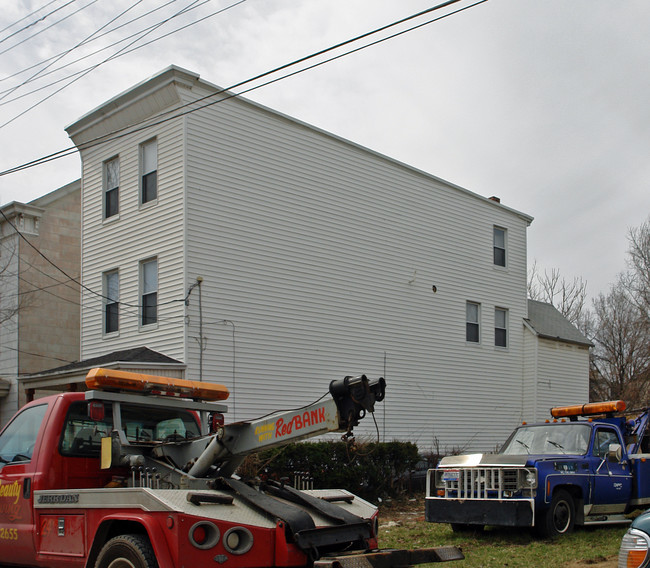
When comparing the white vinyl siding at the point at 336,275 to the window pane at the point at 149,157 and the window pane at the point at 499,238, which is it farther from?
the window pane at the point at 149,157

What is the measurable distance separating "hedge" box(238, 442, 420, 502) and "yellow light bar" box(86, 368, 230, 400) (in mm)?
7042

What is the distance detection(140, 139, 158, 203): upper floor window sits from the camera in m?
19.5

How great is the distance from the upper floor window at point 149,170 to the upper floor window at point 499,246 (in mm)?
13243

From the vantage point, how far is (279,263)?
66.7 ft

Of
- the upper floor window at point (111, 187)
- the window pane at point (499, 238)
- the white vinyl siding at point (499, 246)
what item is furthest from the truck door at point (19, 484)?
the window pane at point (499, 238)

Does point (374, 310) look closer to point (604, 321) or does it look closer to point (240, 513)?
point (240, 513)

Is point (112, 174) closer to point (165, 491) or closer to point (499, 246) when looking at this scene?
point (499, 246)

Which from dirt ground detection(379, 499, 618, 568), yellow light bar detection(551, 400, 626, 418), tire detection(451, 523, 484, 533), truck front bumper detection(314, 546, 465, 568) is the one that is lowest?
dirt ground detection(379, 499, 618, 568)

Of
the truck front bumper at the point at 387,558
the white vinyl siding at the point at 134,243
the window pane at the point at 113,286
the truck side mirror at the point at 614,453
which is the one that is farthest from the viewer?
the window pane at the point at 113,286

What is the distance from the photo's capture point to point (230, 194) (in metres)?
19.4

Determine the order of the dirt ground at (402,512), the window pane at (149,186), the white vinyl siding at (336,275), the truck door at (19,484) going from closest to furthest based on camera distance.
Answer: the truck door at (19,484)
the dirt ground at (402,512)
the white vinyl siding at (336,275)
the window pane at (149,186)

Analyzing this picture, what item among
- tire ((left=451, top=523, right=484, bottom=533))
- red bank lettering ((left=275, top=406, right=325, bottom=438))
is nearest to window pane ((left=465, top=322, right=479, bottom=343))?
tire ((left=451, top=523, right=484, bottom=533))

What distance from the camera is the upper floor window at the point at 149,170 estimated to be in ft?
63.8

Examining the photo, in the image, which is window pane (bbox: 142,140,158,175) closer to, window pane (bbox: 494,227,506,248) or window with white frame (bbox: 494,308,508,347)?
window pane (bbox: 494,227,506,248)
